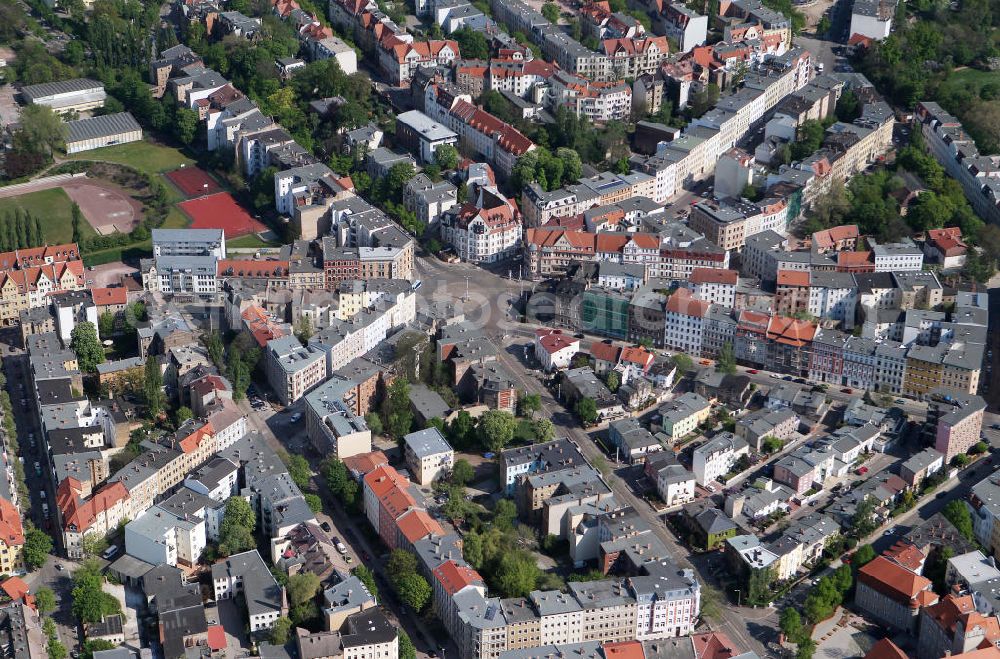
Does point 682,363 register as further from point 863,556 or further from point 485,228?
point 863,556

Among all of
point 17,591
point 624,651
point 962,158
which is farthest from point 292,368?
point 962,158

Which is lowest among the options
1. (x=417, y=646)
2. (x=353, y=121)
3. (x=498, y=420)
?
(x=417, y=646)

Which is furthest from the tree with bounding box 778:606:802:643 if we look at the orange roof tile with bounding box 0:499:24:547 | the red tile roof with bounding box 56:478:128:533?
the orange roof tile with bounding box 0:499:24:547

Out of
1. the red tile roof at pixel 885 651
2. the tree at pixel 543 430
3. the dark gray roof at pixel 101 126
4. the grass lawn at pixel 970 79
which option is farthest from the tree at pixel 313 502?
the grass lawn at pixel 970 79

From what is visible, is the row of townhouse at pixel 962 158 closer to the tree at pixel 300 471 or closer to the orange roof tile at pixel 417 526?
the orange roof tile at pixel 417 526

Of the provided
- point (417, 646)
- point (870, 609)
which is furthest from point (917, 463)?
point (417, 646)

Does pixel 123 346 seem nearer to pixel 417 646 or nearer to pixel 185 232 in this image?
pixel 185 232
